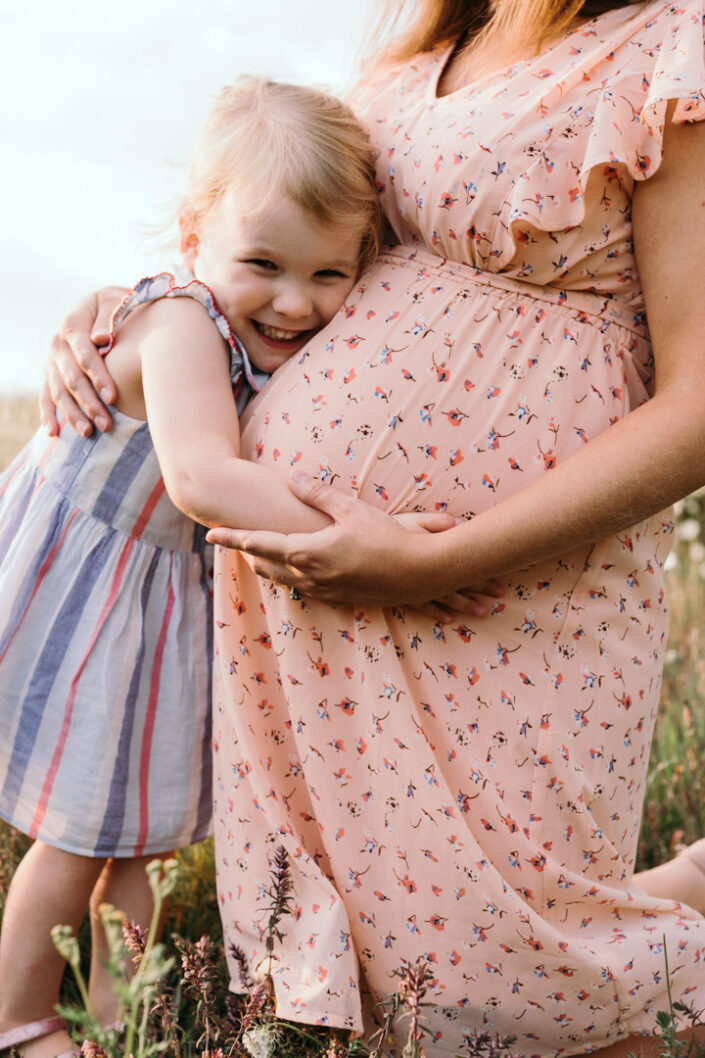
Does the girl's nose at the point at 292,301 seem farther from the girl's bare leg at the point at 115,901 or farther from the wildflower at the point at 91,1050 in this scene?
the wildflower at the point at 91,1050

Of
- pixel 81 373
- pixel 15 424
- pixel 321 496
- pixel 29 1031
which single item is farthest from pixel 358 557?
pixel 15 424

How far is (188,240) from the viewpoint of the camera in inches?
93.0

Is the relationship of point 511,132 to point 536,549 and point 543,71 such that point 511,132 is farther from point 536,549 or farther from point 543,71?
point 536,549

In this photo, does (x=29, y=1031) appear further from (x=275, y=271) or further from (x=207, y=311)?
(x=275, y=271)

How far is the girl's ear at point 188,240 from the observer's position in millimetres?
2342

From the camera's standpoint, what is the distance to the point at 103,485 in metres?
2.27

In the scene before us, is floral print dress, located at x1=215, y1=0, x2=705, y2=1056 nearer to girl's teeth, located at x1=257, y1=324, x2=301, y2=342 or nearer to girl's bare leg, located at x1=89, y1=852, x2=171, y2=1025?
girl's teeth, located at x1=257, y1=324, x2=301, y2=342

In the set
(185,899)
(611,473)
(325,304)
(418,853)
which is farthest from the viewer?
(185,899)

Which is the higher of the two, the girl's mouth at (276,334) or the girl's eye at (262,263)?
the girl's eye at (262,263)

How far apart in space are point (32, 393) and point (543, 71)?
6.50 meters

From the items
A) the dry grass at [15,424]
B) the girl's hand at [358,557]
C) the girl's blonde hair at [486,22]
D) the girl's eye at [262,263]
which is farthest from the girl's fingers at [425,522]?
the dry grass at [15,424]

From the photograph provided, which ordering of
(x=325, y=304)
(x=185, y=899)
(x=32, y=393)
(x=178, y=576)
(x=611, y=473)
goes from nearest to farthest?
(x=611, y=473)
(x=325, y=304)
(x=178, y=576)
(x=185, y=899)
(x=32, y=393)

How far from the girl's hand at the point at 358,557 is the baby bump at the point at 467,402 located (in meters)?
0.07

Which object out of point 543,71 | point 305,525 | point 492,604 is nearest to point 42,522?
point 305,525
